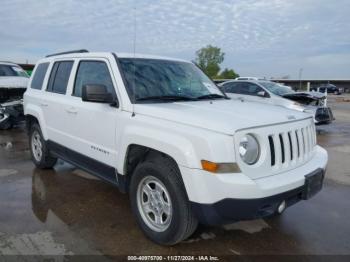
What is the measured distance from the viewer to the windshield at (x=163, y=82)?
156 inches

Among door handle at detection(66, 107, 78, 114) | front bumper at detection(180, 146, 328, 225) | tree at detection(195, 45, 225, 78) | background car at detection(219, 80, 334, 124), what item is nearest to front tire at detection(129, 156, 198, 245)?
front bumper at detection(180, 146, 328, 225)

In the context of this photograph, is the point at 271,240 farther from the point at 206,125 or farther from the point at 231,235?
the point at 206,125

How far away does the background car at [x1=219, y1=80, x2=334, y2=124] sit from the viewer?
11273mm

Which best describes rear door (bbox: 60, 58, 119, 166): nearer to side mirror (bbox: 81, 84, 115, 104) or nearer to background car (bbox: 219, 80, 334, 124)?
side mirror (bbox: 81, 84, 115, 104)

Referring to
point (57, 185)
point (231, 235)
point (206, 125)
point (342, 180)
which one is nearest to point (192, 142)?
point (206, 125)

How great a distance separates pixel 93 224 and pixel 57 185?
1.62 m

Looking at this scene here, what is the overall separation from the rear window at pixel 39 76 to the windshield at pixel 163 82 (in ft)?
7.31

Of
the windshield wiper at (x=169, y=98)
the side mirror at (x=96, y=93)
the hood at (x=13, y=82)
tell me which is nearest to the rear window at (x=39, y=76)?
the side mirror at (x=96, y=93)

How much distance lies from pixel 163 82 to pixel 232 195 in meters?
1.89

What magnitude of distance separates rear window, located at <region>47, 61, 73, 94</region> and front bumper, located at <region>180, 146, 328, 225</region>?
9.15 ft

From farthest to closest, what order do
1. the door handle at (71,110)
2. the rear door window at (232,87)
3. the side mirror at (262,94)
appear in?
the rear door window at (232,87), the side mirror at (262,94), the door handle at (71,110)

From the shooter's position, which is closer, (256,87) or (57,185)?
(57,185)

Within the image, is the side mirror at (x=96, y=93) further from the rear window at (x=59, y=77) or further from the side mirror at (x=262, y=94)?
the side mirror at (x=262, y=94)

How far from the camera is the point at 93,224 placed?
3967 millimetres
